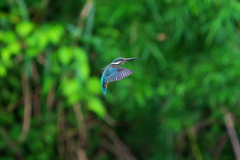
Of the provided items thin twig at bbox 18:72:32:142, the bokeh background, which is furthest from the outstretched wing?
thin twig at bbox 18:72:32:142

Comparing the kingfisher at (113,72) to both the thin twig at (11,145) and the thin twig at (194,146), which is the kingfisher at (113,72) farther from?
the thin twig at (194,146)

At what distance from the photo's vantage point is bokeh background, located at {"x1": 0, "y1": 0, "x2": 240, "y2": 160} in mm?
3354

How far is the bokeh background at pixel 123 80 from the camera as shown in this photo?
335cm

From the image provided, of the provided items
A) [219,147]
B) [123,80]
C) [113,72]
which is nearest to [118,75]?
[113,72]

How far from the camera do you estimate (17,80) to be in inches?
149

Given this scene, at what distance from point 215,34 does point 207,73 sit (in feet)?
0.80

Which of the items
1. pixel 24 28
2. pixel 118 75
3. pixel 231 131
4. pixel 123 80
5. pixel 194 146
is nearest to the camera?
pixel 118 75

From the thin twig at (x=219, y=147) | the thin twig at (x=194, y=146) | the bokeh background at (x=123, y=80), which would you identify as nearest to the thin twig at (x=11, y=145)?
the bokeh background at (x=123, y=80)

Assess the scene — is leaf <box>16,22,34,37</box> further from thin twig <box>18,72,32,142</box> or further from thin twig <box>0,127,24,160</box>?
thin twig <box>0,127,24,160</box>

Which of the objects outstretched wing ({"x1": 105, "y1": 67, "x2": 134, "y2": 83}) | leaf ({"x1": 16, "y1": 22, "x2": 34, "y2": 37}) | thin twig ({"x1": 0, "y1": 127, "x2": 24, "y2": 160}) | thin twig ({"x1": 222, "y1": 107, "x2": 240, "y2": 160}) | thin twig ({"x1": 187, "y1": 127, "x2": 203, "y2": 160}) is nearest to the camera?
outstretched wing ({"x1": 105, "y1": 67, "x2": 134, "y2": 83})

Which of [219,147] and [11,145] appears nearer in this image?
[11,145]

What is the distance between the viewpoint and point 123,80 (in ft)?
11.6

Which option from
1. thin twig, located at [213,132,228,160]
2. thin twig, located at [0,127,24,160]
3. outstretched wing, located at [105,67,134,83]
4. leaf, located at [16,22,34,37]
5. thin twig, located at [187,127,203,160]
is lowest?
thin twig, located at [213,132,228,160]

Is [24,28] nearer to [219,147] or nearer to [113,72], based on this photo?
[219,147]
